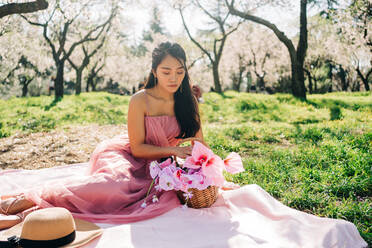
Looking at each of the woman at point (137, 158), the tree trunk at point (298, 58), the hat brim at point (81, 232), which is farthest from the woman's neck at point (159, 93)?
the tree trunk at point (298, 58)

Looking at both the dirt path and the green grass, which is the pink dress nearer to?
the green grass

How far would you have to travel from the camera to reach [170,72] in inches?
119

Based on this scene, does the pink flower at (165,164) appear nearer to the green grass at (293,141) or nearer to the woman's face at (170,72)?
the woman's face at (170,72)

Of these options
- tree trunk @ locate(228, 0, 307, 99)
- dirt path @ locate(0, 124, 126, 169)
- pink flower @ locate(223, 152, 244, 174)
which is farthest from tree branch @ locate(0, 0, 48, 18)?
tree trunk @ locate(228, 0, 307, 99)

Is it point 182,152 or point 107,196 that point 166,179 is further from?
point 107,196

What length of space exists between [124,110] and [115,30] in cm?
1134

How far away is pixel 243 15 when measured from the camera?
36.0 feet

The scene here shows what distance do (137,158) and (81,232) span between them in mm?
1225

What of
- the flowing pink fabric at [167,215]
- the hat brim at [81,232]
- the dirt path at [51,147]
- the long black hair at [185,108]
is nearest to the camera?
the hat brim at [81,232]

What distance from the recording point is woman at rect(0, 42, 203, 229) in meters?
2.56

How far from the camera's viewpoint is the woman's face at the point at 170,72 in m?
3.01

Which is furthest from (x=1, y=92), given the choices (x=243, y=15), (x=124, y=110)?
(x=243, y=15)

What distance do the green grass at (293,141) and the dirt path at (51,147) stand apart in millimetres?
781

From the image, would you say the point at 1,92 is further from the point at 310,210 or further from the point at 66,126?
the point at 310,210
